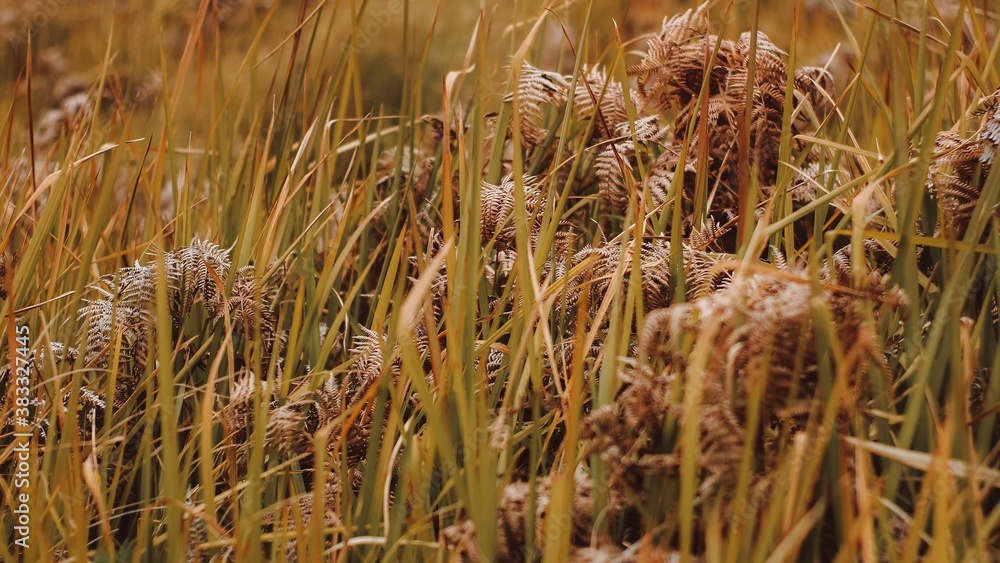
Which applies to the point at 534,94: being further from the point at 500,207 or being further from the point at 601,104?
the point at 500,207

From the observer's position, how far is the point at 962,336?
3.64 feet

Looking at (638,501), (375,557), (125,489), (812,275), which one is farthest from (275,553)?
(812,275)

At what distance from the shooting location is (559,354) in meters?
1.39

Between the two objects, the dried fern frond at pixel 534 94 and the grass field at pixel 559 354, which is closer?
the grass field at pixel 559 354

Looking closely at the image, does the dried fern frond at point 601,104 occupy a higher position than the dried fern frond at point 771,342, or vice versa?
the dried fern frond at point 601,104

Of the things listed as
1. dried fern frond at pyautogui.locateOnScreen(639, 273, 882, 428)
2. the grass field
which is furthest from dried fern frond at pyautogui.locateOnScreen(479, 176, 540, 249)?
dried fern frond at pyautogui.locateOnScreen(639, 273, 882, 428)

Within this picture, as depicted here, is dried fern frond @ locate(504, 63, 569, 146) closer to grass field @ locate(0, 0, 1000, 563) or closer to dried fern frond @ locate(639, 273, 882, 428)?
grass field @ locate(0, 0, 1000, 563)

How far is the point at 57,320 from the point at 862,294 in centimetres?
152

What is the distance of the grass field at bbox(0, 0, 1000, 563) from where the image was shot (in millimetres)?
984

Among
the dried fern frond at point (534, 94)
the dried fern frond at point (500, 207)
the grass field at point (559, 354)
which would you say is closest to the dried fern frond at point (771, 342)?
the grass field at point (559, 354)

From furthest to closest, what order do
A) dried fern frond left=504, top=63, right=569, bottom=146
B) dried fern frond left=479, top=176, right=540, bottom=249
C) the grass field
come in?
dried fern frond left=504, top=63, right=569, bottom=146 < dried fern frond left=479, top=176, right=540, bottom=249 < the grass field

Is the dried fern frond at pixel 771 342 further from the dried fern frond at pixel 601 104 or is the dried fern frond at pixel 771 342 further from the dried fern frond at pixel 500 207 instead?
the dried fern frond at pixel 601 104

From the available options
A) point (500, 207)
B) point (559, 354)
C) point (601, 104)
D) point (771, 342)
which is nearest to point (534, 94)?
point (601, 104)

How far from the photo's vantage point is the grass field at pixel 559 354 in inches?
38.7
